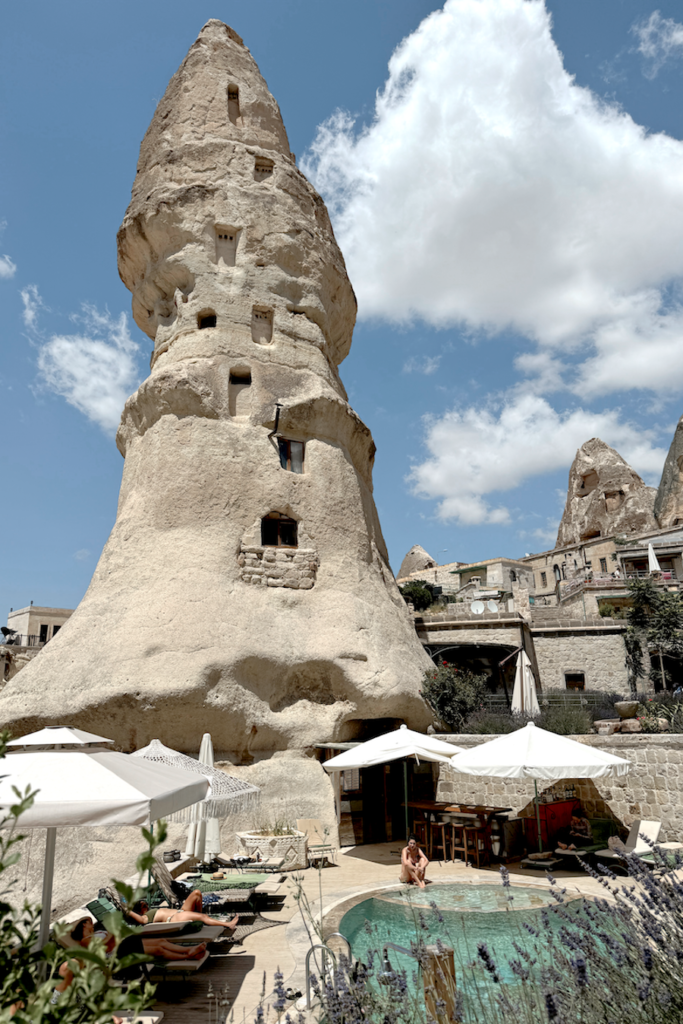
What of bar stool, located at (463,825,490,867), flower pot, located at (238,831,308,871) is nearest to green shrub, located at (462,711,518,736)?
bar stool, located at (463,825,490,867)

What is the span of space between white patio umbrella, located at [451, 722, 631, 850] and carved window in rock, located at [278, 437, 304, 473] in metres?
9.53

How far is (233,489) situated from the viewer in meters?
17.0

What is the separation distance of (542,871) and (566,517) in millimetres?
51866

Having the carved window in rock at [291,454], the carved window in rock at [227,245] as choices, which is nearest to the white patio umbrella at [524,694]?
the carved window in rock at [291,454]

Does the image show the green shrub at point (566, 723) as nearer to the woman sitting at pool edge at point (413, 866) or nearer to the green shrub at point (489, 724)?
the green shrub at point (489, 724)

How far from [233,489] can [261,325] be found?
543 centimetres

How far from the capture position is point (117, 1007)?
1.56m

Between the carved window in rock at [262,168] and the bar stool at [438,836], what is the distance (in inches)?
717

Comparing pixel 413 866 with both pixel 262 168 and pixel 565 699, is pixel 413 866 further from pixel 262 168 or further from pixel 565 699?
pixel 262 168

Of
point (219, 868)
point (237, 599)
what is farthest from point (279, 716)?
point (219, 868)

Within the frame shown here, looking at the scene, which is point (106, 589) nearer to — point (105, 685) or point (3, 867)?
point (105, 685)

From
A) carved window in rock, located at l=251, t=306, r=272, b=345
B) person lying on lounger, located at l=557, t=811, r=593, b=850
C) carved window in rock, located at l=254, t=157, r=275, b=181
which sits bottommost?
person lying on lounger, located at l=557, t=811, r=593, b=850

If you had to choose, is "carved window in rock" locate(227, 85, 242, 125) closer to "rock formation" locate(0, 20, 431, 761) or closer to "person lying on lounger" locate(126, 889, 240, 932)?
"rock formation" locate(0, 20, 431, 761)

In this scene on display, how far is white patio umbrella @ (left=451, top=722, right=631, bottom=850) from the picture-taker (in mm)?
9648
